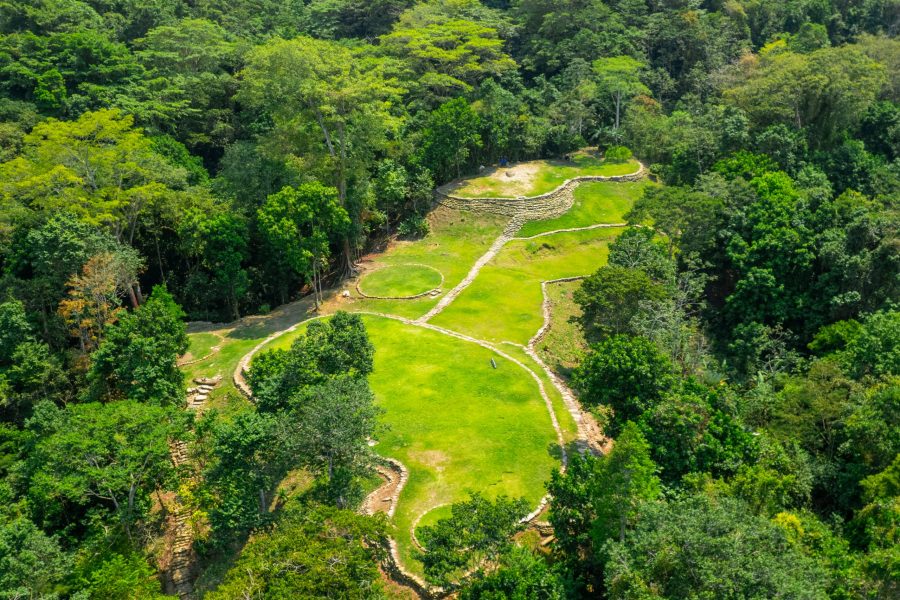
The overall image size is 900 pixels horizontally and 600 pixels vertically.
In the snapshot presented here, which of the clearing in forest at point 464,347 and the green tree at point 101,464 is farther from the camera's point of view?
the clearing in forest at point 464,347

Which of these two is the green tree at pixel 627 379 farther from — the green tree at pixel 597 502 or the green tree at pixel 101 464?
the green tree at pixel 101 464

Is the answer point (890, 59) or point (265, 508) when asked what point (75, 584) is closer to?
point (265, 508)

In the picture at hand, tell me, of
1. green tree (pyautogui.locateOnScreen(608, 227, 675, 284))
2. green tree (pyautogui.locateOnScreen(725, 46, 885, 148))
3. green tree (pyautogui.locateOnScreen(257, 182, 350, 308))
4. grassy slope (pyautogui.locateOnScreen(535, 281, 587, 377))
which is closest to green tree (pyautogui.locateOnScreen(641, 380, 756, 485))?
grassy slope (pyautogui.locateOnScreen(535, 281, 587, 377))

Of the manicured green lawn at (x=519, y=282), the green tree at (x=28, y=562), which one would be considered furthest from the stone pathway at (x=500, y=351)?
the green tree at (x=28, y=562)

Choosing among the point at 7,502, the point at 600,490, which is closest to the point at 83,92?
the point at 7,502

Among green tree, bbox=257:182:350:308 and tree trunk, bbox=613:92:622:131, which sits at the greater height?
tree trunk, bbox=613:92:622:131

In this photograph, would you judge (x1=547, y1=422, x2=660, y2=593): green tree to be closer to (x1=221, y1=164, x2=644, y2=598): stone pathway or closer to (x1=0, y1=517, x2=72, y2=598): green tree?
(x1=221, y1=164, x2=644, y2=598): stone pathway
